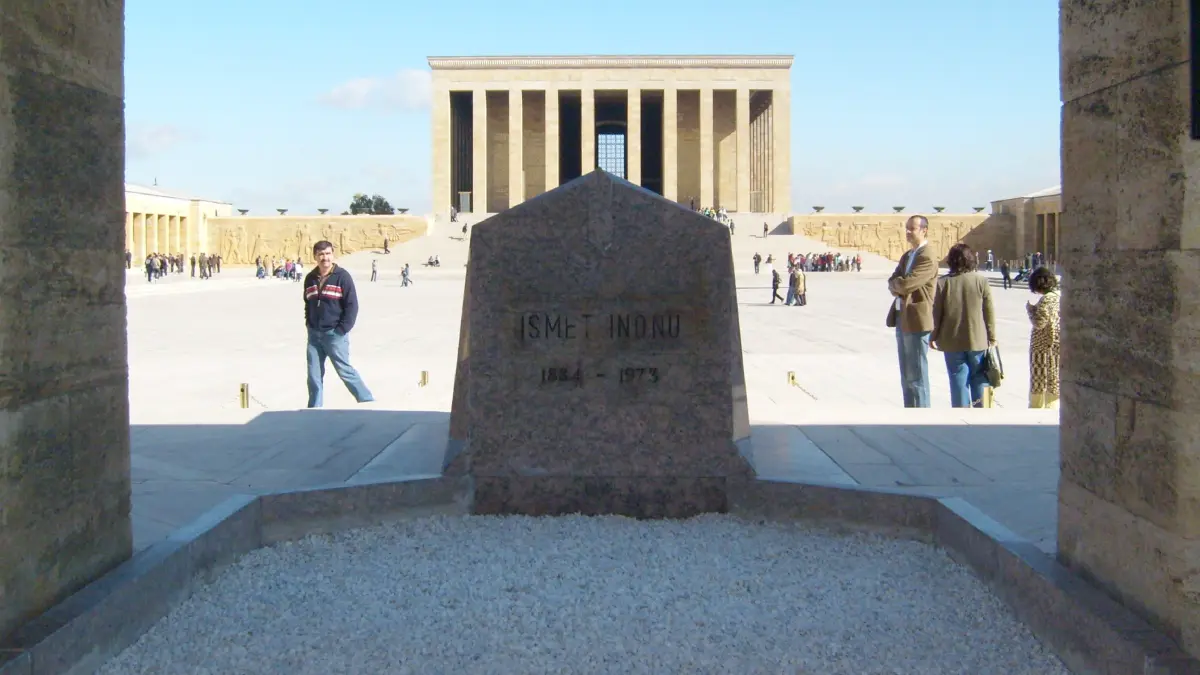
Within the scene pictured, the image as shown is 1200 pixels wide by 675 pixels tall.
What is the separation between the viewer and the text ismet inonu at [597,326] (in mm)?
4754

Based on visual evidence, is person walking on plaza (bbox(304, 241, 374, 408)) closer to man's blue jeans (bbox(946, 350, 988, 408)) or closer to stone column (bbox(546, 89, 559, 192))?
man's blue jeans (bbox(946, 350, 988, 408))

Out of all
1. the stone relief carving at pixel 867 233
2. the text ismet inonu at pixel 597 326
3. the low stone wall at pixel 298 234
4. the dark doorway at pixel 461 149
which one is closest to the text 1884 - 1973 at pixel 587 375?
the text ismet inonu at pixel 597 326

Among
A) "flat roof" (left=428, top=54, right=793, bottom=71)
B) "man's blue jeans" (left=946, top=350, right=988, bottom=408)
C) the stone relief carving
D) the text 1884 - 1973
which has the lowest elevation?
"man's blue jeans" (left=946, top=350, right=988, bottom=408)

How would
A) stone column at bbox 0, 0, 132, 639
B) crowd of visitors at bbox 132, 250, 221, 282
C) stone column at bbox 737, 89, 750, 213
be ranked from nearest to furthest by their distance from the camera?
1. stone column at bbox 0, 0, 132, 639
2. crowd of visitors at bbox 132, 250, 221, 282
3. stone column at bbox 737, 89, 750, 213

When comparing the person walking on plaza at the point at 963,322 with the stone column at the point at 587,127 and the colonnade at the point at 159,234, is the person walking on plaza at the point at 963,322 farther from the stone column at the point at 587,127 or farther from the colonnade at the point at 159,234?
the colonnade at the point at 159,234

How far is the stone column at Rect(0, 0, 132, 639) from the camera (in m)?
2.86

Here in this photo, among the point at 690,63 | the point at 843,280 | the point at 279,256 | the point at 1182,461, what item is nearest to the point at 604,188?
the point at 1182,461

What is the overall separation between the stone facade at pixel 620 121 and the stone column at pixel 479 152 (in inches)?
2.4

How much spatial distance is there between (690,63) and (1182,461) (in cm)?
5866

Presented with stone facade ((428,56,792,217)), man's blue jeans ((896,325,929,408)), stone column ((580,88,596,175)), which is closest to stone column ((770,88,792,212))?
stone facade ((428,56,792,217))

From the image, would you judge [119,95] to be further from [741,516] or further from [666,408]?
[741,516]

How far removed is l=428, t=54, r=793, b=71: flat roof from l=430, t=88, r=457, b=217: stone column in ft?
5.61

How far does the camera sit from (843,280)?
1634 inches

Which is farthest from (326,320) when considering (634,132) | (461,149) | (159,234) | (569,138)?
(159,234)
